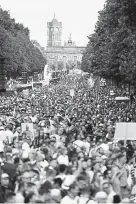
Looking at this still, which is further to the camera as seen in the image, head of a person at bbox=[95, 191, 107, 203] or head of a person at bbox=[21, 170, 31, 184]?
head of a person at bbox=[21, 170, 31, 184]

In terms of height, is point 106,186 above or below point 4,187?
above

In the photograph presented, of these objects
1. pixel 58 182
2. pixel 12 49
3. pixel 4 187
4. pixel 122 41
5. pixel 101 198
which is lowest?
pixel 4 187

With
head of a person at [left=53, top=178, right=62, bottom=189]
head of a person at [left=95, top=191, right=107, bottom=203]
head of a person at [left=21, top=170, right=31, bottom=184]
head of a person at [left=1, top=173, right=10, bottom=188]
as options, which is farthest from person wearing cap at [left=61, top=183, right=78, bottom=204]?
head of a person at [left=1, top=173, right=10, bottom=188]

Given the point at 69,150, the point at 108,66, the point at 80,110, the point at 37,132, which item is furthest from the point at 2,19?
the point at 69,150

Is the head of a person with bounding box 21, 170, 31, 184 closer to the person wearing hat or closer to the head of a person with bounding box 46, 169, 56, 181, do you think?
the head of a person with bounding box 46, 169, 56, 181

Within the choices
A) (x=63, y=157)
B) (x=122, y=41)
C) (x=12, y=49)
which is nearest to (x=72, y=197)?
(x=63, y=157)

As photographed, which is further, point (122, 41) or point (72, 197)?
point (122, 41)

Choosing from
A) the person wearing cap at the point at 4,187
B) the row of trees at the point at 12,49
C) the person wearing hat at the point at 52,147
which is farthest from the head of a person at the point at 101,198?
the row of trees at the point at 12,49

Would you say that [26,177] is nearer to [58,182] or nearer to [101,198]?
[58,182]

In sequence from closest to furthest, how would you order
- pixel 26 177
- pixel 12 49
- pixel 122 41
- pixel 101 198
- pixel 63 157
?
1. pixel 101 198
2. pixel 26 177
3. pixel 63 157
4. pixel 122 41
5. pixel 12 49

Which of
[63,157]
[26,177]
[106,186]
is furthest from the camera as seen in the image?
[63,157]

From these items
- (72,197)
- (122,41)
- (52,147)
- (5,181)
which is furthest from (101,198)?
(122,41)

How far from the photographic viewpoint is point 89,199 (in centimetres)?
1348

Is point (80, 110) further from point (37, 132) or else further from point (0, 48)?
point (0, 48)
